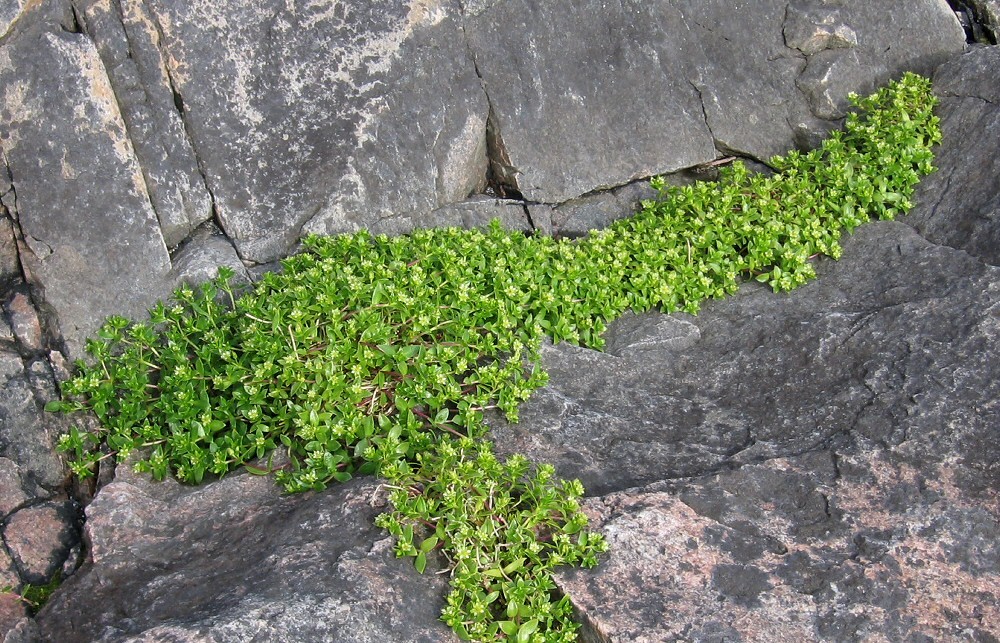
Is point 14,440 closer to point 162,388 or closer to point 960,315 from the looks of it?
point 162,388

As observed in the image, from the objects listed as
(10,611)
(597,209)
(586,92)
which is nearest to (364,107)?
(586,92)

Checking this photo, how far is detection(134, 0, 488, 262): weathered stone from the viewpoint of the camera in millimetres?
4352

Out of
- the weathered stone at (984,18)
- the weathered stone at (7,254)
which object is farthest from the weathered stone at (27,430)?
the weathered stone at (984,18)

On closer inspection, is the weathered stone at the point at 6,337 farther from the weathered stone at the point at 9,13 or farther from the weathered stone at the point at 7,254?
the weathered stone at the point at 9,13

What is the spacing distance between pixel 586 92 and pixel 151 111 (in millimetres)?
2157

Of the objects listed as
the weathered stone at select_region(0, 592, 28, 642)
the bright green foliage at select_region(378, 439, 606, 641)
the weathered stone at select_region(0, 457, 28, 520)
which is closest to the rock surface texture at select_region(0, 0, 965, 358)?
the weathered stone at select_region(0, 457, 28, 520)

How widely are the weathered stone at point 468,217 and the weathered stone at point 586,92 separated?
0.46ft

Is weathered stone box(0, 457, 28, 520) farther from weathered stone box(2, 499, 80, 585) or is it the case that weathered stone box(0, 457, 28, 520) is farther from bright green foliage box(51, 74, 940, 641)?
bright green foliage box(51, 74, 940, 641)

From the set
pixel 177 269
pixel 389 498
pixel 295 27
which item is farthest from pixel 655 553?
pixel 295 27

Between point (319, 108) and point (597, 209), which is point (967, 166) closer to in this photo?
point (597, 209)

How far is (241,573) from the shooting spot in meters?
3.11

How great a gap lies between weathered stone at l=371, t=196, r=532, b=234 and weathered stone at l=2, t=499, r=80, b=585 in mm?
1891

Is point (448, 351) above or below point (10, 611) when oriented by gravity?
above

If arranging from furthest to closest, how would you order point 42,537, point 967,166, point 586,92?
point 586,92 → point 967,166 → point 42,537
